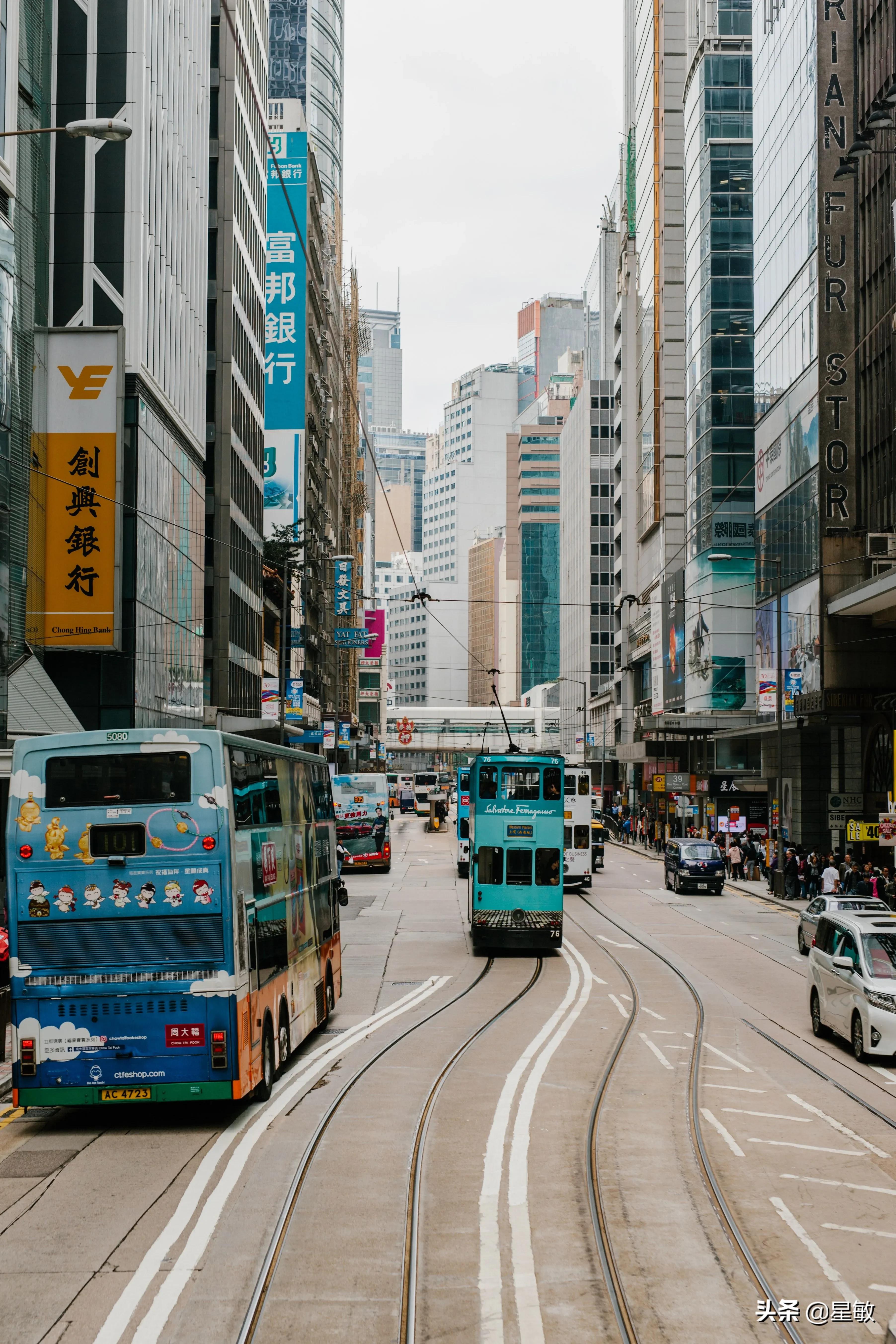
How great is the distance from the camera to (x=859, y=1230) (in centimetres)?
1028

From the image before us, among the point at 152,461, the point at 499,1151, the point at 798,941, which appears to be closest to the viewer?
the point at 499,1151

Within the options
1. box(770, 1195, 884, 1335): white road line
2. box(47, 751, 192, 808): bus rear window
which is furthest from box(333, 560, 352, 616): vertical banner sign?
box(770, 1195, 884, 1335): white road line

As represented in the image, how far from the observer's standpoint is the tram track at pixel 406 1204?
8297 mm

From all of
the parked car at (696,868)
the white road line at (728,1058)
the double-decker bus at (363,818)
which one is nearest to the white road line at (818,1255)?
the white road line at (728,1058)

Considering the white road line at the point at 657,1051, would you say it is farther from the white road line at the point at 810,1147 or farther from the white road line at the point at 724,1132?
the white road line at the point at 810,1147

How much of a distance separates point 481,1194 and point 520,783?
62.2 feet

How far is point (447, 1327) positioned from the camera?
8.13 meters

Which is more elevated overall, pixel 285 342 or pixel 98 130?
pixel 285 342

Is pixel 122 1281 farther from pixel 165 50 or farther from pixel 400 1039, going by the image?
pixel 165 50

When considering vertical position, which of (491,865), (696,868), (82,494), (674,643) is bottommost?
(696,868)

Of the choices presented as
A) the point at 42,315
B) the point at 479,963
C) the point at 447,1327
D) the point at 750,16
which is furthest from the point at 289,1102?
the point at 750,16

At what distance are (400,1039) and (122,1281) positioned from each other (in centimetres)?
1043

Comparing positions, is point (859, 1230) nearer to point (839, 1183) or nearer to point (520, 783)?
point (839, 1183)

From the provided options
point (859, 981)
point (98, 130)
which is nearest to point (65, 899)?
point (98, 130)
